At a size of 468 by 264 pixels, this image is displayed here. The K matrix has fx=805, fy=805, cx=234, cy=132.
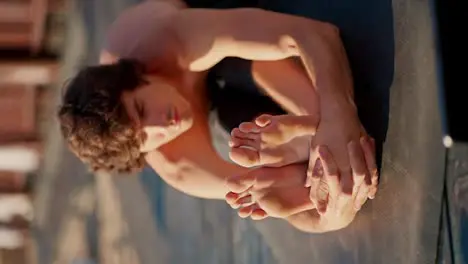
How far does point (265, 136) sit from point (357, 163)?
0.12m

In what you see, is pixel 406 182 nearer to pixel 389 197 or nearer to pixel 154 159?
pixel 389 197

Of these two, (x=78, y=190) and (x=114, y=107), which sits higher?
(x=114, y=107)

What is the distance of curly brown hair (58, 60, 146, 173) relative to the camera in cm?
129

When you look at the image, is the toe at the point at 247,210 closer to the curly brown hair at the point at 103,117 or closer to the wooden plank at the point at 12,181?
the curly brown hair at the point at 103,117

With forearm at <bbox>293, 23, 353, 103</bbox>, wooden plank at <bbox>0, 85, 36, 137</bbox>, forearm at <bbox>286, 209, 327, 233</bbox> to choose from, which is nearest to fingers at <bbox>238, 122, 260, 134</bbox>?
forearm at <bbox>293, 23, 353, 103</bbox>

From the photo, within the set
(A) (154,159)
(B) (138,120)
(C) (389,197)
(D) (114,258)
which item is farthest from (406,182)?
(D) (114,258)

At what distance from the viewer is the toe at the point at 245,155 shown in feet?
3.38

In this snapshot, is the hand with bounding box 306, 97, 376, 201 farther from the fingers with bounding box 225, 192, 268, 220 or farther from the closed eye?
the closed eye

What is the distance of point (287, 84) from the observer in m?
1.25

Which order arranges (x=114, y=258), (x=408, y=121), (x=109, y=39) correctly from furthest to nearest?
(x=114, y=258), (x=109, y=39), (x=408, y=121)

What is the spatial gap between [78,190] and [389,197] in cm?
223

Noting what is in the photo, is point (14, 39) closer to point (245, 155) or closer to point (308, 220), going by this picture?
point (308, 220)

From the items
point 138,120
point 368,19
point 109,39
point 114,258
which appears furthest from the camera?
point 114,258

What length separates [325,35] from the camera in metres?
1.14
